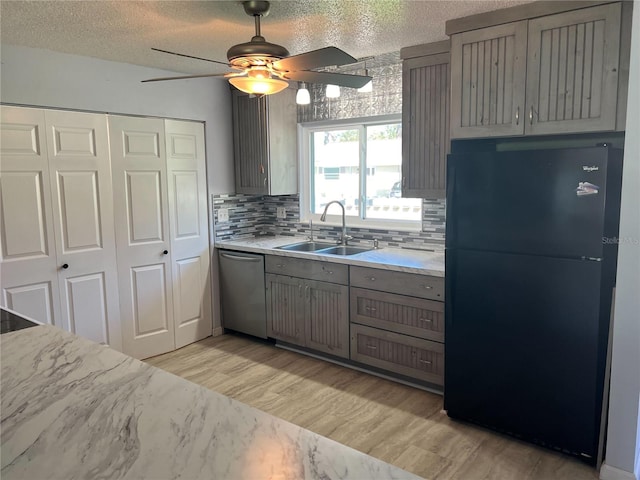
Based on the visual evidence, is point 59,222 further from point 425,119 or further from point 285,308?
point 425,119

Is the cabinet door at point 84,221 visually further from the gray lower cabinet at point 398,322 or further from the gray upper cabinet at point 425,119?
the gray upper cabinet at point 425,119

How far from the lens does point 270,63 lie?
6.80 feet

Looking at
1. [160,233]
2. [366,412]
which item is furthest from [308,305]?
[160,233]

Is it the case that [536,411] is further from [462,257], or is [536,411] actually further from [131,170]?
[131,170]

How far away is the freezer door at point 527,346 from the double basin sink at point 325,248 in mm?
1376

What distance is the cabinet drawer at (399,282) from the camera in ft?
9.94

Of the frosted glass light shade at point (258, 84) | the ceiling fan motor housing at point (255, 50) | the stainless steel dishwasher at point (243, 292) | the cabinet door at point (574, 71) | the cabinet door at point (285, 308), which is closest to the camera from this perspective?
the ceiling fan motor housing at point (255, 50)

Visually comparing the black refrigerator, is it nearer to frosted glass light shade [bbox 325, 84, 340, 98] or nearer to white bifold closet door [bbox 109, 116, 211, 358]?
frosted glass light shade [bbox 325, 84, 340, 98]

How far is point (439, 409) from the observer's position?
2.96 m

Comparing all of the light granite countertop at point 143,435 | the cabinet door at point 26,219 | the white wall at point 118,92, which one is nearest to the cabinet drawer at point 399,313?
the white wall at point 118,92

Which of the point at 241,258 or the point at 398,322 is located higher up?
the point at 241,258

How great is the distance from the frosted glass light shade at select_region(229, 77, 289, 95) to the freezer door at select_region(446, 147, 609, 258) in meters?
1.07

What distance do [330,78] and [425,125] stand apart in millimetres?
1182

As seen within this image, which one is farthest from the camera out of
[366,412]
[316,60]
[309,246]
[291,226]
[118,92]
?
[291,226]
